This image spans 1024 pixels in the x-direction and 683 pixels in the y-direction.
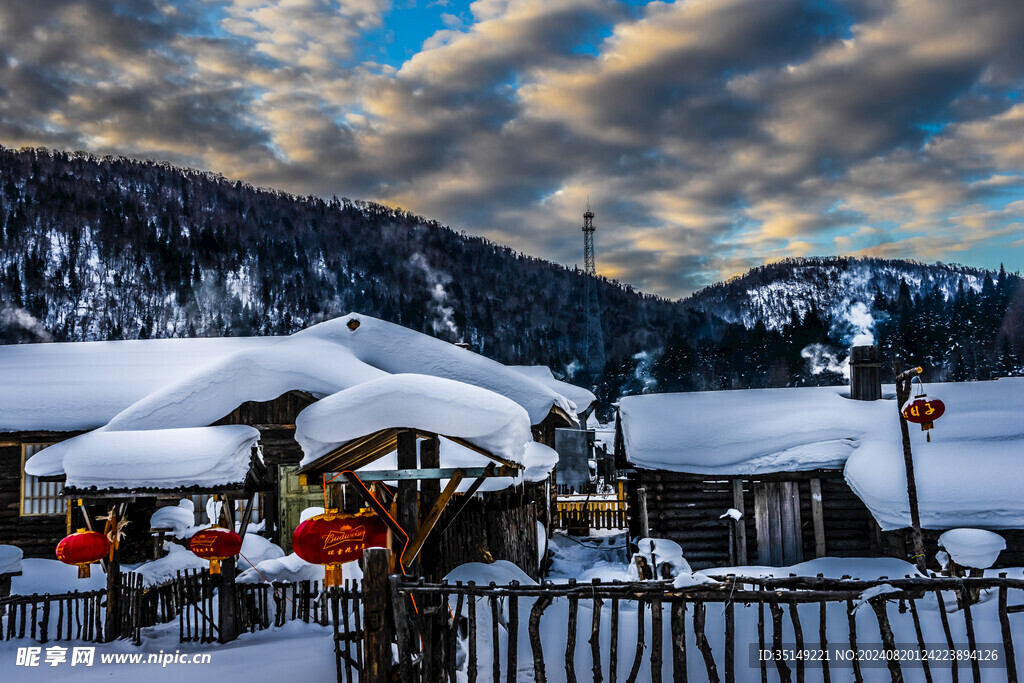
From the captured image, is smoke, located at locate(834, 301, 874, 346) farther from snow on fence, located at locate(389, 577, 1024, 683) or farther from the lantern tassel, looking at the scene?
snow on fence, located at locate(389, 577, 1024, 683)

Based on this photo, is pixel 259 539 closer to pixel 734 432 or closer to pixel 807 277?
pixel 734 432

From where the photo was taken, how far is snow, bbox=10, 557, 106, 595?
14.4 meters

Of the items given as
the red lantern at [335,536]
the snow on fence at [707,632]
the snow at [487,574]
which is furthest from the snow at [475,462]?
the snow on fence at [707,632]

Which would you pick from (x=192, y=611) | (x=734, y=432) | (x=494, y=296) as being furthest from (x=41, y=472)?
(x=494, y=296)

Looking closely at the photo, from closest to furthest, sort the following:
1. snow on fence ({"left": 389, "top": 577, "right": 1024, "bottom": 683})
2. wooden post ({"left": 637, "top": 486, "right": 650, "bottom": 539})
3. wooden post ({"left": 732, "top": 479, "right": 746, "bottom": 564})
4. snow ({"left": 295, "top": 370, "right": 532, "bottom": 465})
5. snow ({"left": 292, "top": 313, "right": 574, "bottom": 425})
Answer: snow on fence ({"left": 389, "top": 577, "right": 1024, "bottom": 683})
snow ({"left": 295, "top": 370, "right": 532, "bottom": 465})
wooden post ({"left": 732, "top": 479, "right": 746, "bottom": 564})
wooden post ({"left": 637, "top": 486, "right": 650, "bottom": 539})
snow ({"left": 292, "top": 313, "right": 574, "bottom": 425})

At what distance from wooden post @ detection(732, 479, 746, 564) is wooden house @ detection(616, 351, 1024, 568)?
21 millimetres

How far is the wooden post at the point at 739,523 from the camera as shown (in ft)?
49.1

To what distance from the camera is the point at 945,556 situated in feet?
36.7

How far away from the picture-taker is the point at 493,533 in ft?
45.9

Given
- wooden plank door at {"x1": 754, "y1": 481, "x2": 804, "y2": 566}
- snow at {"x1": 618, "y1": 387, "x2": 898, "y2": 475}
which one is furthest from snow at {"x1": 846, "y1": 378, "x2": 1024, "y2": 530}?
wooden plank door at {"x1": 754, "y1": 481, "x2": 804, "y2": 566}

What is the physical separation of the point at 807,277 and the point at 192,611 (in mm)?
178306

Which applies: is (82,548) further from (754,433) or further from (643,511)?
(754,433)

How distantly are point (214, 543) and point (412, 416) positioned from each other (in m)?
5.26

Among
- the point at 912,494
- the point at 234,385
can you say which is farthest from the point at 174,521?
the point at 912,494
